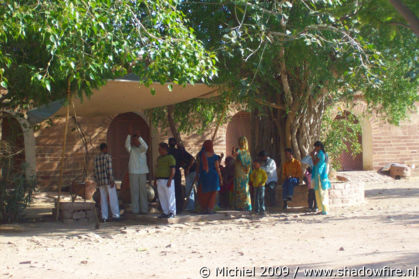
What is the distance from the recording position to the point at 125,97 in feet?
26.8

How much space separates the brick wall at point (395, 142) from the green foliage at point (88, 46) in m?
11.4

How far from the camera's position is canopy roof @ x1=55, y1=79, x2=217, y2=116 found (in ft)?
24.6

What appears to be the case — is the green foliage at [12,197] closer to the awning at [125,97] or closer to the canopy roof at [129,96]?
the awning at [125,97]

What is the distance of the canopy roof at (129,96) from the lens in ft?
24.6

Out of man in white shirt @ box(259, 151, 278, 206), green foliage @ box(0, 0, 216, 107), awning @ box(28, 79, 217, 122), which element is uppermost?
green foliage @ box(0, 0, 216, 107)

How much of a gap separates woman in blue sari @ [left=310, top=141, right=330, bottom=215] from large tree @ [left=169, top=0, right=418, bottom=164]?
53.3 inches

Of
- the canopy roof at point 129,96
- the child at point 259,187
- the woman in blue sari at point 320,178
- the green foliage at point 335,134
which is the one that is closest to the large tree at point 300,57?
the canopy roof at point 129,96

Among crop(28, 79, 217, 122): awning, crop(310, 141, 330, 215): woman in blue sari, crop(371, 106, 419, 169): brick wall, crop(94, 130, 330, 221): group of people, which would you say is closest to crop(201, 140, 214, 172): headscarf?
crop(94, 130, 330, 221): group of people

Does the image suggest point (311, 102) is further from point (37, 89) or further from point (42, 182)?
point (42, 182)

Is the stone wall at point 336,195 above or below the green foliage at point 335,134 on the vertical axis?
below

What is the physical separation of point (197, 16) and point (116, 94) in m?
2.43

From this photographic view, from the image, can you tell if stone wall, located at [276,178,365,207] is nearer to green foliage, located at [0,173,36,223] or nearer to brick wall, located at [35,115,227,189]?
green foliage, located at [0,173,36,223]

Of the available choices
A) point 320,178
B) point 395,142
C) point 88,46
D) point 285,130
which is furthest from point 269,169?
point 395,142

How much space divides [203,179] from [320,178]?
2.10 m
